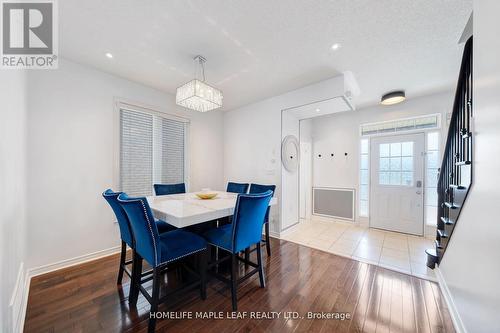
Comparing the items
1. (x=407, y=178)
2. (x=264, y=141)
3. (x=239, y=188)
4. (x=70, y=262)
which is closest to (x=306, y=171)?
(x=264, y=141)

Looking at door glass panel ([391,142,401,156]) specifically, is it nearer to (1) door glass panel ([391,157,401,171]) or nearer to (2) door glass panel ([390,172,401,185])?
(1) door glass panel ([391,157,401,171])

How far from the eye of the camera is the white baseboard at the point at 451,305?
141 centimetres

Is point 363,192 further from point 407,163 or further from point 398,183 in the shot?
point 407,163

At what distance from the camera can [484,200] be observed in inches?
44.8

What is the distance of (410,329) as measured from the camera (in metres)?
1.46

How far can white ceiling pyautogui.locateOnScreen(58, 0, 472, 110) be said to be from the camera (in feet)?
5.22

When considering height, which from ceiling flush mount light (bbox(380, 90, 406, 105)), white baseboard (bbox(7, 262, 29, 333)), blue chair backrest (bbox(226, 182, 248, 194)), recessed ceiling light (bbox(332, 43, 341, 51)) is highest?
recessed ceiling light (bbox(332, 43, 341, 51))

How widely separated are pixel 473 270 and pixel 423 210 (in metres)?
2.77

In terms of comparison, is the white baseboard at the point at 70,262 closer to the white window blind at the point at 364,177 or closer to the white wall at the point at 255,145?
the white wall at the point at 255,145

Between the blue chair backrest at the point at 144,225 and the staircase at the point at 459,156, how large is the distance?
7.70 ft

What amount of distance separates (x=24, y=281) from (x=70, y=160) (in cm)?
132

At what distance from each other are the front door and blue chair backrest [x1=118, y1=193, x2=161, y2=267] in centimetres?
415
